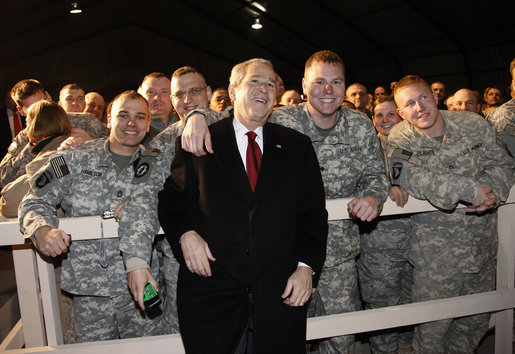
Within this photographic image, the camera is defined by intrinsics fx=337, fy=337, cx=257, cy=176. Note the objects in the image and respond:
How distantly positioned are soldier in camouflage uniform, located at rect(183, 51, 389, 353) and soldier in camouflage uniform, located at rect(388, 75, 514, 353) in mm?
224

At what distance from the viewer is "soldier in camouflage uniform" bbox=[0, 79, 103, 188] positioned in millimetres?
Result: 2609

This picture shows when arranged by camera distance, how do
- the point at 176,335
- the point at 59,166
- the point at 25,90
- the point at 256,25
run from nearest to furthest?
1. the point at 176,335
2. the point at 59,166
3. the point at 25,90
4. the point at 256,25

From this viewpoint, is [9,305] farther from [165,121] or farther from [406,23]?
[406,23]

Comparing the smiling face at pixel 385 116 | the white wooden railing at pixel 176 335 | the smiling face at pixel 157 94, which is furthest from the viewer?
the smiling face at pixel 385 116

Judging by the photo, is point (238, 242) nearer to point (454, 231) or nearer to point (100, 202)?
point (100, 202)

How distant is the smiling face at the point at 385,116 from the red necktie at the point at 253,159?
6.76ft

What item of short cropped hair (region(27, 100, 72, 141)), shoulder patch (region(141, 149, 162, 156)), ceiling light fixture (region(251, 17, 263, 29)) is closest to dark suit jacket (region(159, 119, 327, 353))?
shoulder patch (region(141, 149, 162, 156))

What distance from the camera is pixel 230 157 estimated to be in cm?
146

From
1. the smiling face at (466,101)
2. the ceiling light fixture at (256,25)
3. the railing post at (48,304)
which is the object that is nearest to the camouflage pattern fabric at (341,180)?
the railing post at (48,304)

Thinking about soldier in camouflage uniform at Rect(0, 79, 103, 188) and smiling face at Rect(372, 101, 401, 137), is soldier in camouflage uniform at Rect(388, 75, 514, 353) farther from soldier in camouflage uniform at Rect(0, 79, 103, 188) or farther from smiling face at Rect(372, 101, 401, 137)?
soldier in camouflage uniform at Rect(0, 79, 103, 188)

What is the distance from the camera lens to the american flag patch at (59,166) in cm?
189

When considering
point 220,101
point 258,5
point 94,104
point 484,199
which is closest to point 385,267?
point 484,199

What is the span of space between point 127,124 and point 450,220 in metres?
2.14

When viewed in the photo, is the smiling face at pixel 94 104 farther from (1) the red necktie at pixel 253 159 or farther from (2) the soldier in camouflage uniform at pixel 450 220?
(2) the soldier in camouflage uniform at pixel 450 220
